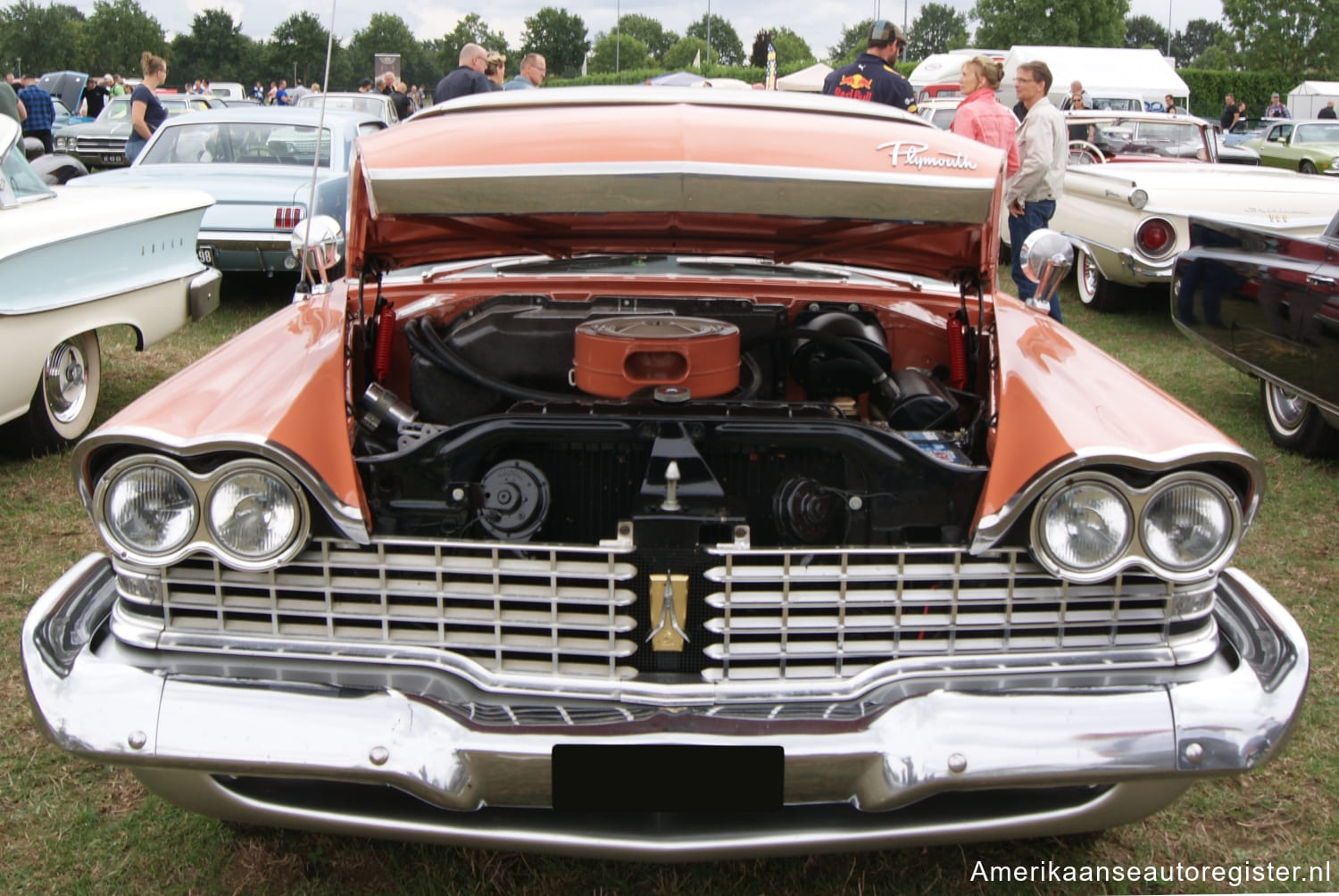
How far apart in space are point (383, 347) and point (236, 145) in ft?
21.4

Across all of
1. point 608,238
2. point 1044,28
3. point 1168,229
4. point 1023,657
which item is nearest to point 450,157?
point 608,238

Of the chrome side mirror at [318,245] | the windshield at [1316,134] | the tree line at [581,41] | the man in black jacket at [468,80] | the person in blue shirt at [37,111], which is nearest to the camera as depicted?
the chrome side mirror at [318,245]

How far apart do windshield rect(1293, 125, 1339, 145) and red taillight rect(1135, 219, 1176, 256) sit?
13.6 meters

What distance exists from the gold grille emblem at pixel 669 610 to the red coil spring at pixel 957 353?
118 cm

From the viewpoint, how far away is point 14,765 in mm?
2650

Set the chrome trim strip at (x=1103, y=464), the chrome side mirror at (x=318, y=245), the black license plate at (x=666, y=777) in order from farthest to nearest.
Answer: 1. the chrome side mirror at (x=318, y=245)
2. the chrome trim strip at (x=1103, y=464)
3. the black license plate at (x=666, y=777)

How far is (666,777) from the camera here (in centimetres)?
189

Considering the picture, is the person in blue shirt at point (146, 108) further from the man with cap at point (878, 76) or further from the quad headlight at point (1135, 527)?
the quad headlight at point (1135, 527)

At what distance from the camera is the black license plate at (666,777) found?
1.87 m

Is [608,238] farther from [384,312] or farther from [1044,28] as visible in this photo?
[1044,28]

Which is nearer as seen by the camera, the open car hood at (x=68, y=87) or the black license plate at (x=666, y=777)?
the black license plate at (x=666, y=777)

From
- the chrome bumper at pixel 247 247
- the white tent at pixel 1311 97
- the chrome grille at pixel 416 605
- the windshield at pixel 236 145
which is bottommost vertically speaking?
the chrome grille at pixel 416 605

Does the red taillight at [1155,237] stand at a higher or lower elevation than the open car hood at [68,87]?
lower

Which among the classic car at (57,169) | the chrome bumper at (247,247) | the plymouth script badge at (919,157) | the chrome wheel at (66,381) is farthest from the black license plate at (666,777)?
the chrome bumper at (247,247)
